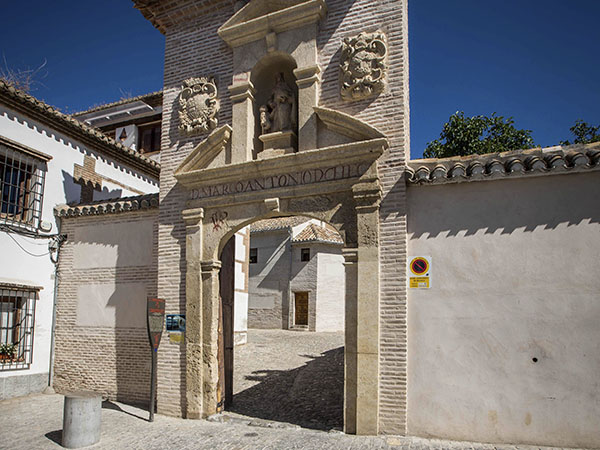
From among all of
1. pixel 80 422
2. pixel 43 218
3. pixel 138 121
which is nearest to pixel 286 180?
pixel 80 422

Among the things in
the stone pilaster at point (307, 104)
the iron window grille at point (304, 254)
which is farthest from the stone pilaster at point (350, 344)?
the iron window grille at point (304, 254)

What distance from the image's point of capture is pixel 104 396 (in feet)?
28.7

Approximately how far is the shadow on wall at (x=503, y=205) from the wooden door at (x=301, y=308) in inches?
679

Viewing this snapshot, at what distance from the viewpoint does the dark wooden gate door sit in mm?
7859

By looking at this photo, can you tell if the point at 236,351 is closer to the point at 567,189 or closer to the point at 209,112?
the point at 209,112

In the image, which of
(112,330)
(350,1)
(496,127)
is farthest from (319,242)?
(350,1)

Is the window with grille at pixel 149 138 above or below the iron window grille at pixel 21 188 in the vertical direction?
above

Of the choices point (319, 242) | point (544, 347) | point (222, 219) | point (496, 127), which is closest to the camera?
point (544, 347)

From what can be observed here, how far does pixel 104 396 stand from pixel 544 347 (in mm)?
7408

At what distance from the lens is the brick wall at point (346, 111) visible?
6.20 metres

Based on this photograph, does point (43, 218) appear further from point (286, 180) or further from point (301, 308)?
point (301, 308)

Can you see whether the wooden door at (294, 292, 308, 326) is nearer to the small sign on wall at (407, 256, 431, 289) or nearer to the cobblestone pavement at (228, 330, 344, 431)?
the cobblestone pavement at (228, 330, 344, 431)

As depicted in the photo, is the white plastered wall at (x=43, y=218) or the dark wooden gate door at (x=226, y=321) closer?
the dark wooden gate door at (x=226, y=321)

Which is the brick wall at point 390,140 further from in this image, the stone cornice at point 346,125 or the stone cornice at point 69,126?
the stone cornice at point 69,126
